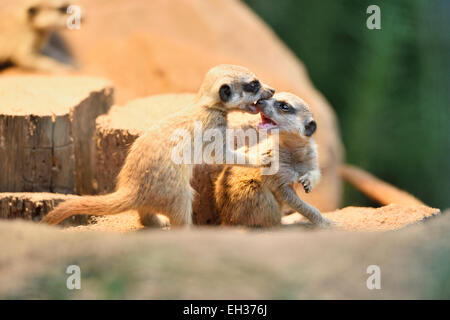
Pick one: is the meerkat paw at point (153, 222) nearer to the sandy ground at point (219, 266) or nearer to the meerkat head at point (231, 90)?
the meerkat head at point (231, 90)

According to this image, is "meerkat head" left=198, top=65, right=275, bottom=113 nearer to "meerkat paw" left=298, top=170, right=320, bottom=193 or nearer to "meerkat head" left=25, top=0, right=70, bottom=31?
"meerkat paw" left=298, top=170, right=320, bottom=193

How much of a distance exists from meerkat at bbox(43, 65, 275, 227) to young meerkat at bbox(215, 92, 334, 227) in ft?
0.66

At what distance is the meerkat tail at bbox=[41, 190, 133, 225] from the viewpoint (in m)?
2.70

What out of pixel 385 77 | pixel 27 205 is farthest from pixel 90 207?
pixel 385 77

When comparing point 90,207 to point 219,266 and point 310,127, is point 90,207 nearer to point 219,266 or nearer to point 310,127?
point 219,266

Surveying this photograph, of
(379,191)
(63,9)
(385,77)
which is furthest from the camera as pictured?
(385,77)

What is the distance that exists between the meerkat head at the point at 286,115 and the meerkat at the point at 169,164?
10cm

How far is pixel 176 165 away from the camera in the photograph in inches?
108

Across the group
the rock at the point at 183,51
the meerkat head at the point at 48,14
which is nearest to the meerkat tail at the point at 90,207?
the rock at the point at 183,51

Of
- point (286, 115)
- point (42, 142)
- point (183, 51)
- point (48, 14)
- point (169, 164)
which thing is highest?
point (48, 14)

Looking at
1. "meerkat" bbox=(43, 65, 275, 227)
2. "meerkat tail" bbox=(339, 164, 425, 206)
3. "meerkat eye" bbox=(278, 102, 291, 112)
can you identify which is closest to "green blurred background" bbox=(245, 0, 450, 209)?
"meerkat tail" bbox=(339, 164, 425, 206)

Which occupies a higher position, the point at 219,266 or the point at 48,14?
the point at 48,14

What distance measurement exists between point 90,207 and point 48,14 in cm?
394

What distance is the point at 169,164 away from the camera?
274 cm
